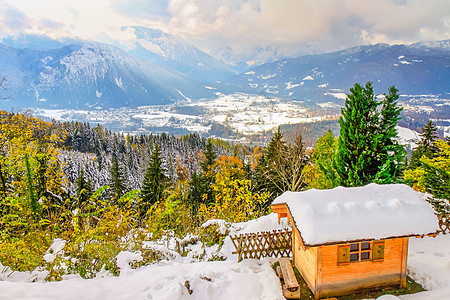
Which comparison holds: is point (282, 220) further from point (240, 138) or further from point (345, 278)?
point (240, 138)

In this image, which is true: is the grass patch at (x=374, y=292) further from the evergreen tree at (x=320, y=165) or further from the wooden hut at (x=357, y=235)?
the evergreen tree at (x=320, y=165)

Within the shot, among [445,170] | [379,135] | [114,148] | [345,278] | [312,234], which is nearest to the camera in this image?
[312,234]

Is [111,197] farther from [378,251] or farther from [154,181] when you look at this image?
[154,181]

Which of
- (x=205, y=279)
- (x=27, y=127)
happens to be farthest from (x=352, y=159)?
(x=27, y=127)

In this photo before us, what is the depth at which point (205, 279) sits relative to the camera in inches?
408

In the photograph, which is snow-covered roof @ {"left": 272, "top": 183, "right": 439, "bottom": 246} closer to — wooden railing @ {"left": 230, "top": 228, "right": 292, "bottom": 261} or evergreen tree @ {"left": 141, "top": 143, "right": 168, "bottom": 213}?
wooden railing @ {"left": 230, "top": 228, "right": 292, "bottom": 261}

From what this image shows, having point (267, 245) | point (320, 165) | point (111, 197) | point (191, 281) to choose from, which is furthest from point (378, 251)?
point (111, 197)

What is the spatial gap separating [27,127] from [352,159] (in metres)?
18.4

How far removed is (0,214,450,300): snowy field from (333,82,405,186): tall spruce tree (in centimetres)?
465

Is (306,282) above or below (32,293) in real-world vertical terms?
below

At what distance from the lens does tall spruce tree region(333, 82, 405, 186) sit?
15.8 metres

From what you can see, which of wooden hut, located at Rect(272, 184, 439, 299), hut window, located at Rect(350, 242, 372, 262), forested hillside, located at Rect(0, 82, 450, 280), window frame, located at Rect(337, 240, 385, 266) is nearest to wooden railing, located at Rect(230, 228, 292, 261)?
forested hillside, located at Rect(0, 82, 450, 280)

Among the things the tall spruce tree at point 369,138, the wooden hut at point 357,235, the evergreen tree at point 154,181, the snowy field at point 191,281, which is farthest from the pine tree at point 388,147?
the evergreen tree at point 154,181

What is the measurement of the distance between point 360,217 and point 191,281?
6871mm
